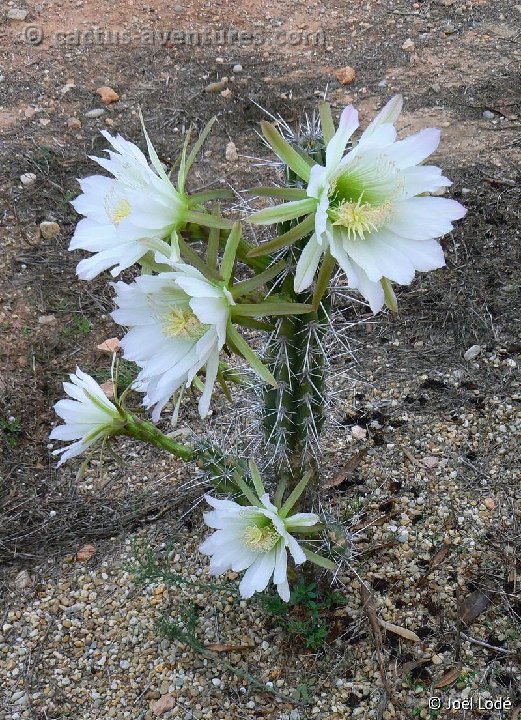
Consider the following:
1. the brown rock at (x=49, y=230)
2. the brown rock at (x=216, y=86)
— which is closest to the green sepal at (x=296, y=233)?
the brown rock at (x=49, y=230)

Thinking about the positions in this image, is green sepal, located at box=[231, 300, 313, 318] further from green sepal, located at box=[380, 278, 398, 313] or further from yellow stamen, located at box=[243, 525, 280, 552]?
yellow stamen, located at box=[243, 525, 280, 552]

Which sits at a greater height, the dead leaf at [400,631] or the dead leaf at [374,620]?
the dead leaf at [374,620]

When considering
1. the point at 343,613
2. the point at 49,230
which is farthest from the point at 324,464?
the point at 49,230

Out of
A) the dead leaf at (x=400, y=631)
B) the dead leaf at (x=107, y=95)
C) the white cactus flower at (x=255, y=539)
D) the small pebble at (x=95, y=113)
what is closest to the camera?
the white cactus flower at (x=255, y=539)

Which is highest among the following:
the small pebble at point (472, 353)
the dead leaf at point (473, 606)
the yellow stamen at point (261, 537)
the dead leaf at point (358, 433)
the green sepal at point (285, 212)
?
the green sepal at point (285, 212)

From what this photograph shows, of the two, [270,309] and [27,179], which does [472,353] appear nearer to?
[270,309]

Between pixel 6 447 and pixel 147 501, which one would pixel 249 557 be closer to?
pixel 147 501

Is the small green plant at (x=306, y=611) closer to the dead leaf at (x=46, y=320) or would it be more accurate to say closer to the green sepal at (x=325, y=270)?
the green sepal at (x=325, y=270)
